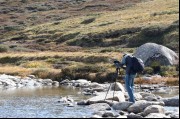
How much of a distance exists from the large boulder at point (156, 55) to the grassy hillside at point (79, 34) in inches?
112

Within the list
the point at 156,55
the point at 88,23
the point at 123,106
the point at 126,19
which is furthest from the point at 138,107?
the point at 88,23

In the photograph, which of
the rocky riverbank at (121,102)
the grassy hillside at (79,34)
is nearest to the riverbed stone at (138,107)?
the rocky riverbank at (121,102)

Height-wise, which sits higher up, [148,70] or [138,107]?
[138,107]

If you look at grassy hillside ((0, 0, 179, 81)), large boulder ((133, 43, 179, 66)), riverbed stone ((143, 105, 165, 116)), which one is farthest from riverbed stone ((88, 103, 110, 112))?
large boulder ((133, 43, 179, 66))

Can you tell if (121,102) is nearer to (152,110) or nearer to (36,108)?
(152,110)

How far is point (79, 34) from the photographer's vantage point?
102 m

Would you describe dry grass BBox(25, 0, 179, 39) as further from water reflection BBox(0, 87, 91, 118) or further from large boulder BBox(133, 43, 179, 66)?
water reflection BBox(0, 87, 91, 118)

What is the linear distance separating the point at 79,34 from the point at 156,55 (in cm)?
4996

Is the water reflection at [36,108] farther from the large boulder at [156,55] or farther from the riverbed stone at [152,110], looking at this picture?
the large boulder at [156,55]

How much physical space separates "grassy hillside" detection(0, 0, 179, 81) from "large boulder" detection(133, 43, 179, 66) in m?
2.85

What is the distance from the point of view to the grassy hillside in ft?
191

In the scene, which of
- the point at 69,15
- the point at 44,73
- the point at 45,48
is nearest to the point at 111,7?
the point at 69,15

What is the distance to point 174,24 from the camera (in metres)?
81.7

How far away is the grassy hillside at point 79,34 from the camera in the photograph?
58219 millimetres
